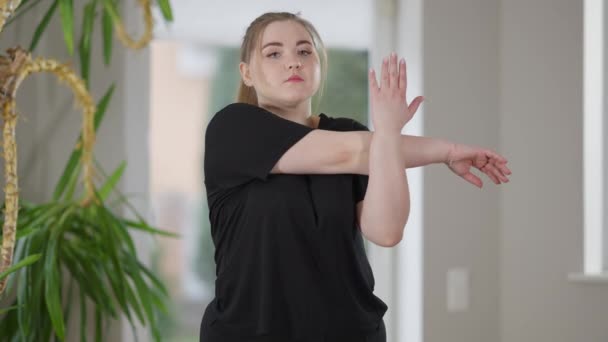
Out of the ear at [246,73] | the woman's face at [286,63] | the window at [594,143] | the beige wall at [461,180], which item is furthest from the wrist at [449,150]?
the window at [594,143]

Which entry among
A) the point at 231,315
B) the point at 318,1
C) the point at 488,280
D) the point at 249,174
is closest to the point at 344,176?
the point at 249,174

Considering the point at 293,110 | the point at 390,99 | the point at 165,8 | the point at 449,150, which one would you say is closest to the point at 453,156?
the point at 449,150

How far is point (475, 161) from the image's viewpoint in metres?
1.23

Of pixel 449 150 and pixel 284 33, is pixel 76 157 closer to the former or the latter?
pixel 284 33

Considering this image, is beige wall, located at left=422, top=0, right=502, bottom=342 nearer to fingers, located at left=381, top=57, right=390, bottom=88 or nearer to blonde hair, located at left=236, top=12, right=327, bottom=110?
blonde hair, located at left=236, top=12, right=327, bottom=110

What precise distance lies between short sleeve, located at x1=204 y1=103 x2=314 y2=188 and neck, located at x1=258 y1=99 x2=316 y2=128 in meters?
0.06

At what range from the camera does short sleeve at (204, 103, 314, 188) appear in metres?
1.19

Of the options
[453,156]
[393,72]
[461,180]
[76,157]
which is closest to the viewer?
[393,72]

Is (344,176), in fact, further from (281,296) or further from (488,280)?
(488,280)

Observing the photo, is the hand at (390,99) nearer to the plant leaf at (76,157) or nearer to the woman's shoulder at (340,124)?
the woman's shoulder at (340,124)

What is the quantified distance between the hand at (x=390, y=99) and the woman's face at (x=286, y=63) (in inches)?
6.4

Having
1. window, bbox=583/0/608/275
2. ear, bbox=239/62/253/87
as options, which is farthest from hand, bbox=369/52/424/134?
window, bbox=583/0/608/275

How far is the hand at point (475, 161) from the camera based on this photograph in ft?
3.99

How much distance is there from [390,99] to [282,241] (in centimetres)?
28
